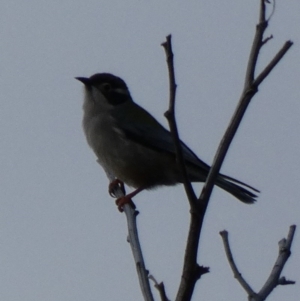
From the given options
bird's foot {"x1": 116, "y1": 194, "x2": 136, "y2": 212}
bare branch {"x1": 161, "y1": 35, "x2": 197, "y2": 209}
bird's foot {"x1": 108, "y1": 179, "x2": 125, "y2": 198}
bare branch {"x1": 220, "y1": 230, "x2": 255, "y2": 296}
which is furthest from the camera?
bird's foot {"x1": 108, "y1": 179, "x2": 125, "y2": 198}

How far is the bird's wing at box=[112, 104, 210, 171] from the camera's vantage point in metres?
8.48

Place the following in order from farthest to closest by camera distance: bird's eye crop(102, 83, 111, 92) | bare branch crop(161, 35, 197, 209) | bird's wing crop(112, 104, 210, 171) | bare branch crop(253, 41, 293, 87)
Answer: bird's eye crop(102, 83, 111, 92), bird's wing crop(112, 104, 210, 171), bare branch crop(253, 41, 293, 87), bare branch crop(161, 35, 197, 209)

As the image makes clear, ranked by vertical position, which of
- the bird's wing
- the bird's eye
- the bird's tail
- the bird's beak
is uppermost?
the bird's eye

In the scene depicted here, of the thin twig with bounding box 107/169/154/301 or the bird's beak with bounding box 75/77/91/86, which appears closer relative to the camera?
the thin twig with bounding box 107/169/154/301

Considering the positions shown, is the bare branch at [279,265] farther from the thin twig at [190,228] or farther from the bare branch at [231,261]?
the thin twig at [190,228]

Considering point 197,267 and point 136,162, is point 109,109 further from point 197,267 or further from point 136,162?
point 197,267

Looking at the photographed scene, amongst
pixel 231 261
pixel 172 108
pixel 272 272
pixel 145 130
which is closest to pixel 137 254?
pixel 231 261

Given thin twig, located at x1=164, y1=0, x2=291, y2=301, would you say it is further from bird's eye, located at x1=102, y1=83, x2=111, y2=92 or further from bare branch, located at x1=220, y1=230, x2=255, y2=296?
bird's eye, located at x1=102, y1=83, x2=111, y2=92

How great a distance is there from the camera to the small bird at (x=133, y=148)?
316 inches

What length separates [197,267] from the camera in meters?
3.43

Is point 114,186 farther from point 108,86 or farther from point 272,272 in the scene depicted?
point 272,272

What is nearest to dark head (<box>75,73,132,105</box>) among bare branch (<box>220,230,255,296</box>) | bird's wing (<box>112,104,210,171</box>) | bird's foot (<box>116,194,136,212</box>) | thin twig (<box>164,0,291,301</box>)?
bird's wing (<box>112,104,210,171</box>)

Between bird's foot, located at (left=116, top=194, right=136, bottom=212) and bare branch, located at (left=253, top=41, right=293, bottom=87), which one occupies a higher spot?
bird's foot, located at (left=116, top=194, right=136, bottom=212)

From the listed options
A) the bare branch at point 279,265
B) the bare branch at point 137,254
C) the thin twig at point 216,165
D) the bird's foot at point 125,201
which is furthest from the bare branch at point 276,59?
the bird's foot at point 125,201
